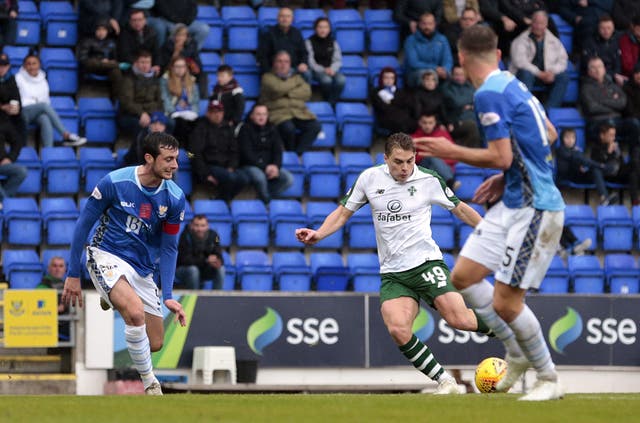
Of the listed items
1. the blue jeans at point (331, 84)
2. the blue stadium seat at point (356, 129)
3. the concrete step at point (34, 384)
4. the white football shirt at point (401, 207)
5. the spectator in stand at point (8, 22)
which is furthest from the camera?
the blue jeans at point (331, 84)

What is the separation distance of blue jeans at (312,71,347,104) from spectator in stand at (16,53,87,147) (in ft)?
13.9

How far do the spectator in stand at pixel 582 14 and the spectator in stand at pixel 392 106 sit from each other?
3901mm

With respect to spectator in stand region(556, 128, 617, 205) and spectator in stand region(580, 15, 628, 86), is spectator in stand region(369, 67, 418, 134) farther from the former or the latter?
spectator in stand region(580, 15, 628, 86)

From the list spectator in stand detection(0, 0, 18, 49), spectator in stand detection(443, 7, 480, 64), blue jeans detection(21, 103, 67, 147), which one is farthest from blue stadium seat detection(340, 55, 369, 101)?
spectator in stand detection(0, 0, 18, 49)

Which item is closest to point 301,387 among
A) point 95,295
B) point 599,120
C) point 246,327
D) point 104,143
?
point 246,327

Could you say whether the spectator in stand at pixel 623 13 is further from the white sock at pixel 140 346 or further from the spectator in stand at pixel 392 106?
the white sock at pixel 140 346

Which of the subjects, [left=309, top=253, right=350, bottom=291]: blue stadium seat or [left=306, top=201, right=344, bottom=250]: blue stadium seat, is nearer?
[left=309, top=253, right=350, bottom=291]: blue stadium seat

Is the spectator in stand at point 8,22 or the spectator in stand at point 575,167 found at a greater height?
the spectator in stand at point 8,22

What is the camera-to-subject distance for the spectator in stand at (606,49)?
76.2ft

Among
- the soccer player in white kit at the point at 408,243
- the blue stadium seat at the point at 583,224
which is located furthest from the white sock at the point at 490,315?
the blue stadium seat at the point at 583,224

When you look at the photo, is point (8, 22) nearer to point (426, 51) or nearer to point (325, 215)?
point (325, 215)

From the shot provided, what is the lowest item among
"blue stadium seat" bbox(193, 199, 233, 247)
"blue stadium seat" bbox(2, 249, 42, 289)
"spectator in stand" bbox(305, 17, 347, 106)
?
"blue stadium seat" bbox(2, 249, 42, 289)

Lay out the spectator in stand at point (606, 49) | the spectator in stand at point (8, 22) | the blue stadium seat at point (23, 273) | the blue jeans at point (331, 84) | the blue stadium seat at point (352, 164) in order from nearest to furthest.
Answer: the blue stadium seat at point (23, 273)
the blue stadium seat at point (352, 164)
the spectator in stand at point (8, 22)
the blue jeans at point (331, 84)
the spectator in stand at point (606, 49)

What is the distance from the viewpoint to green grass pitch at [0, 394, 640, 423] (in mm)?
8445
